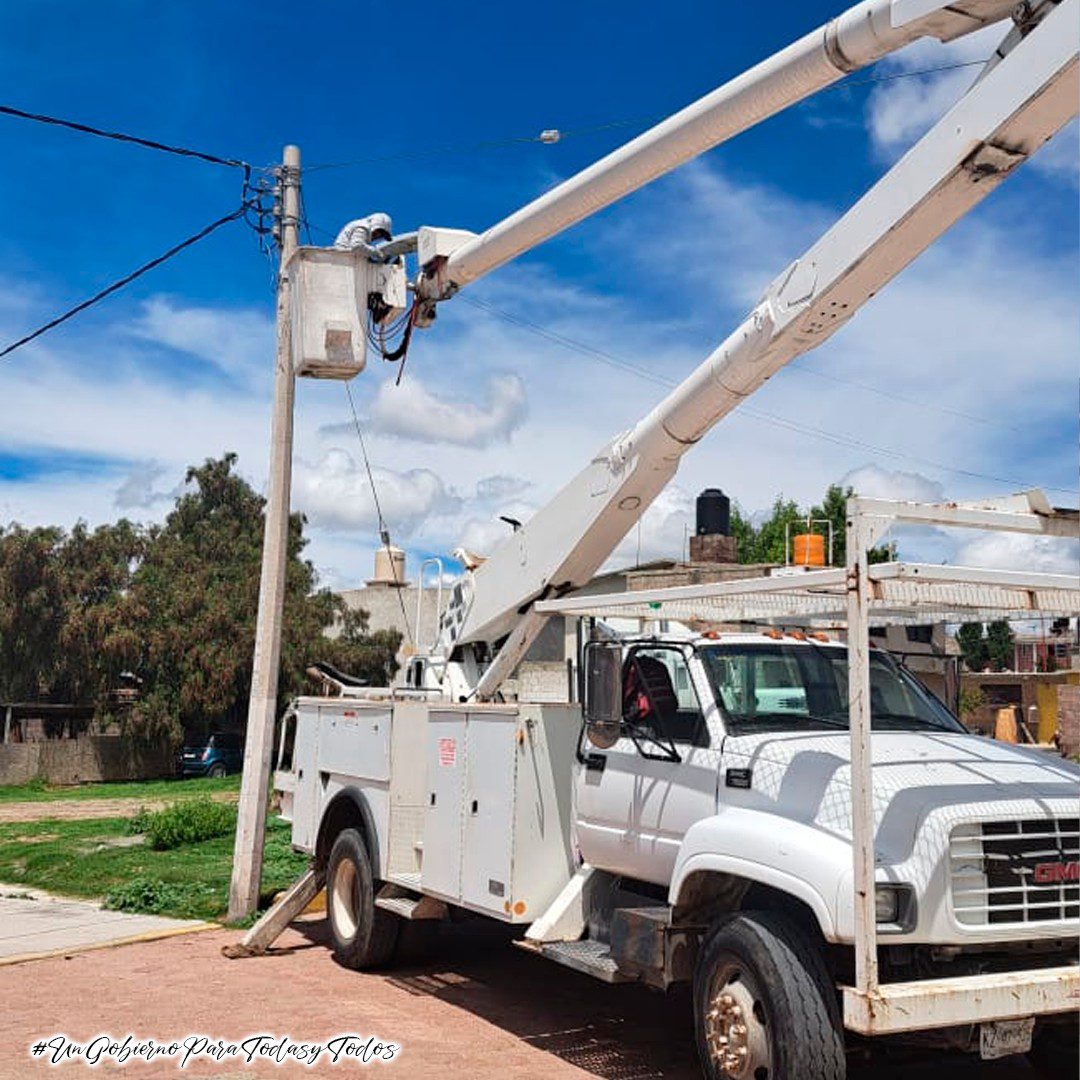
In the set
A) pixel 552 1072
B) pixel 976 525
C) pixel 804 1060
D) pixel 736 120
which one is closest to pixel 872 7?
pixel 736 120

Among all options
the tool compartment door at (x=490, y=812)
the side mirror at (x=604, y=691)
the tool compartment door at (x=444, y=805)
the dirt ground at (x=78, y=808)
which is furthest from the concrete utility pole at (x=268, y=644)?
the dirt ground at (x=78, y=808)

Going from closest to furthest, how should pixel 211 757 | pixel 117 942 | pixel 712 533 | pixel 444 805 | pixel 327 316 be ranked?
pixel 444 805 → pixel 327 316 → pixel 117 942 → pixel 712 533 → pixel 211 757

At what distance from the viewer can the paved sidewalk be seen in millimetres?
11158

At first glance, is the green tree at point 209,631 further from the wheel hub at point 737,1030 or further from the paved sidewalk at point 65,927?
the wheel hub at point 737,1030

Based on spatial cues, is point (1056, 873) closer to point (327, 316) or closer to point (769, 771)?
point (769, 771)

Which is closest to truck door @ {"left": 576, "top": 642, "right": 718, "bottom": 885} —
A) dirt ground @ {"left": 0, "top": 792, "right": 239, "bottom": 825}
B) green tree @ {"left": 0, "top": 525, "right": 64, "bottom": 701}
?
dirt ground @ {"left": 0, "top": 792, "right": 239, "bottom": 825}

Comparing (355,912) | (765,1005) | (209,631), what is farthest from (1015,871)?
(209,631)

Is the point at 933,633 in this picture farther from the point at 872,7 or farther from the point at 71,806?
the point at 71,806

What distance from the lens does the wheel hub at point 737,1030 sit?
5.89 meters

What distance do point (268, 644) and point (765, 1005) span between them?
753cm

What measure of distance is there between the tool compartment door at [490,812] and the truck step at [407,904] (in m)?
0.78

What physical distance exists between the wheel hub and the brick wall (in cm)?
589

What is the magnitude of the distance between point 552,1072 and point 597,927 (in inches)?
34.9

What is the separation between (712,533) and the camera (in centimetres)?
3033
